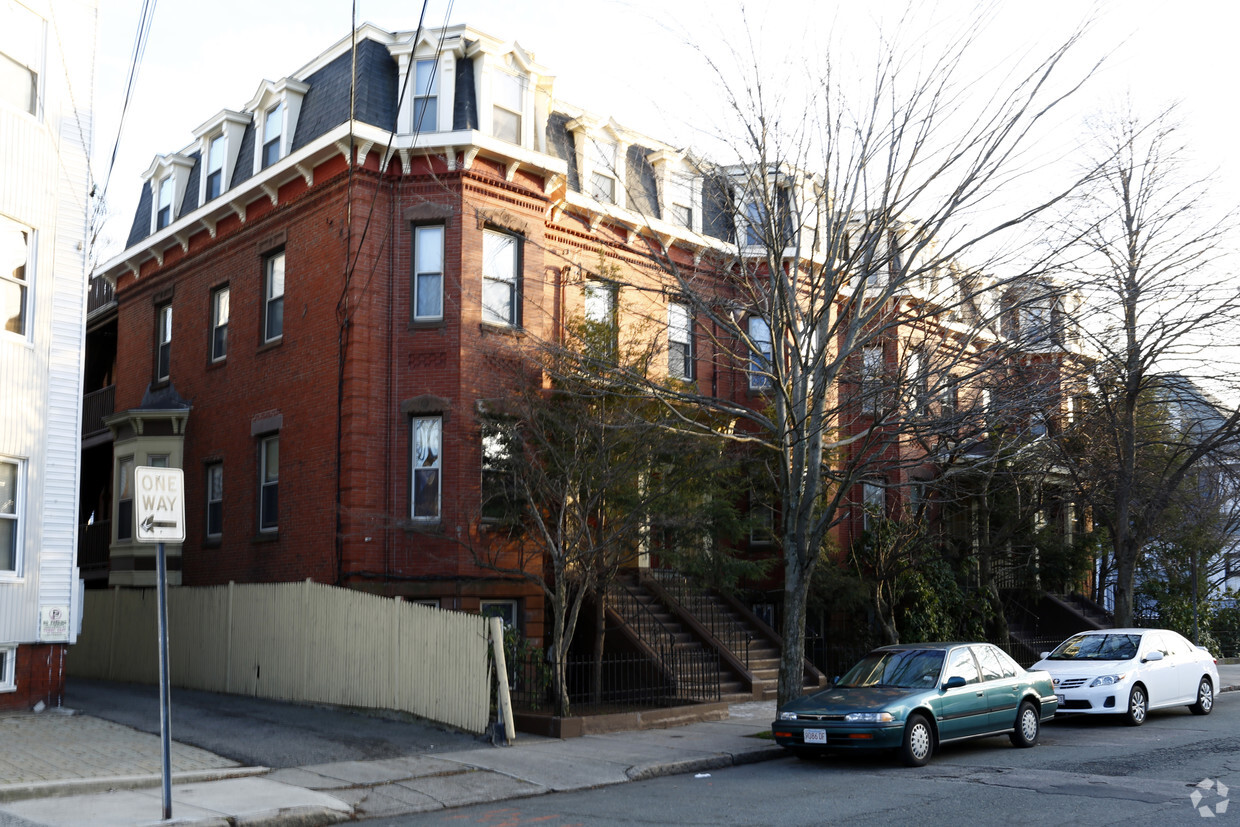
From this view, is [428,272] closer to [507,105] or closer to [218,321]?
[507,105]

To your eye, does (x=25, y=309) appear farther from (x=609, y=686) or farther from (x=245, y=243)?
(x=609, y=686)

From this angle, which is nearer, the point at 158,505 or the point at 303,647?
the point at 158,505

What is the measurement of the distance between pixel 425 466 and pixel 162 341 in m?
9.31

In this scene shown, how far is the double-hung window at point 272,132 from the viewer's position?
20.9 m

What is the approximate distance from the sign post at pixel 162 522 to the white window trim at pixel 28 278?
7.06 metres

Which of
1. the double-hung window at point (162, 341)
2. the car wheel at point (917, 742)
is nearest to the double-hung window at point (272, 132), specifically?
the double-hung window at point (162, 341)

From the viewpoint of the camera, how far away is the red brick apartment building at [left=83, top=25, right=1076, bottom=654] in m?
18.5

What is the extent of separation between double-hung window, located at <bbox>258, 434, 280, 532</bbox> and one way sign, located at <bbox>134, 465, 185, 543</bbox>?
11347 mm

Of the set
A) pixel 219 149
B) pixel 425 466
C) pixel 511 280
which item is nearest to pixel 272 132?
pixel 219 149

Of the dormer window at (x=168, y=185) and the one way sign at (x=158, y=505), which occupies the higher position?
the dormer window at (x=168, y=185)

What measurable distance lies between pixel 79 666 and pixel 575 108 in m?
15.0

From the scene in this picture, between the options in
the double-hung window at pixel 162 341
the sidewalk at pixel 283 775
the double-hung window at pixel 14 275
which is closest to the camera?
the sidewalk at pixel 283 775

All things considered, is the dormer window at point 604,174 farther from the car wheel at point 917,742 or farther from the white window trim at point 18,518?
the car wheel at point 917,742

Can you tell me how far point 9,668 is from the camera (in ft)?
46.3
